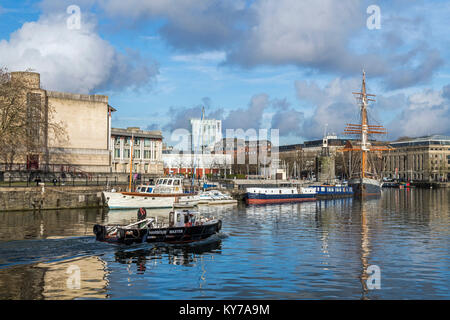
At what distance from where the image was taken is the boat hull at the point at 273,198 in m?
82.8

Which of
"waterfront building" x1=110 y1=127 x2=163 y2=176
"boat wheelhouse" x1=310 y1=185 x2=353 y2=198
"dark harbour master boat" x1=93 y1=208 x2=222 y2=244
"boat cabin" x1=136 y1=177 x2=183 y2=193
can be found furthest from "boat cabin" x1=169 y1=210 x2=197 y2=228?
"waterfront building" x1=110 y1=127 x2=163 y2=176

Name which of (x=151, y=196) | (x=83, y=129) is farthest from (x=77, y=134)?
(x=151, y=196)

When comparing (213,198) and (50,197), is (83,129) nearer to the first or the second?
(213,198)

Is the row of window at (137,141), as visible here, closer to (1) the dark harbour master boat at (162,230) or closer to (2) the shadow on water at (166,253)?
(1) the dark harbour master boat at (162,230)

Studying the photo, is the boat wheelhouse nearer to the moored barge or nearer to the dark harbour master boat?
the moored barge

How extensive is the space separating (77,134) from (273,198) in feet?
126

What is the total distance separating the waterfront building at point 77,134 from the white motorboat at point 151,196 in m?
19.5

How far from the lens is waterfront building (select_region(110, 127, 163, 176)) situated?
119500 millimetres

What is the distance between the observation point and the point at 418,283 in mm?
23094

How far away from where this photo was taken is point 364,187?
11431 centimetres

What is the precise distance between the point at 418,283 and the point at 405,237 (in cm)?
1701

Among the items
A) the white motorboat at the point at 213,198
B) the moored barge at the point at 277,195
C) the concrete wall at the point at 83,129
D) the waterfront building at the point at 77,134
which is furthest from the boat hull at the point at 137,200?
the concrete wall at the point at 83,129
